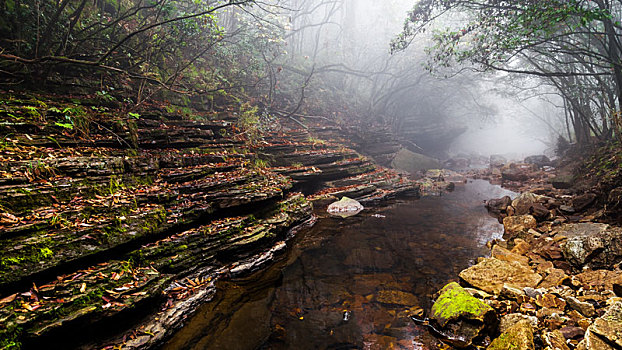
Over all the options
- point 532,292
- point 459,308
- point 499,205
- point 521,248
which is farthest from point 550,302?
point 499,205

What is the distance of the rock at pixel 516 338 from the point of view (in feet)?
10.3

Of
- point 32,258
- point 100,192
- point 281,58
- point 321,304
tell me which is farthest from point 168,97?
point 281,58

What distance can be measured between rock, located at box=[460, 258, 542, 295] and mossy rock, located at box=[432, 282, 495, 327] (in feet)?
2.50

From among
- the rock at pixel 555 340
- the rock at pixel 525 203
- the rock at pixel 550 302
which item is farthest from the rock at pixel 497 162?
the rock at pixel 555 340

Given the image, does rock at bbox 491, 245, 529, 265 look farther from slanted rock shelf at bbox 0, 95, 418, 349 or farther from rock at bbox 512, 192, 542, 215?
slanted rock shelf at bbox 0, 95, 418, 349

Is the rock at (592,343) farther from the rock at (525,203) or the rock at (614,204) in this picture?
the rock at (525,203)

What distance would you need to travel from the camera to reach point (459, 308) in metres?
3.90

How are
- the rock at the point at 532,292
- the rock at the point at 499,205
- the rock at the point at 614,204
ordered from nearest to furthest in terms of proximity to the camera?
the rock at the point at 532,292 → the rock at the point at 614,204 → the rock at the point at 499,205

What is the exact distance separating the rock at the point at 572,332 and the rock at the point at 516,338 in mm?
337

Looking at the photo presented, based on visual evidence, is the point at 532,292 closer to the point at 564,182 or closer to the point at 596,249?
the point at 596,249

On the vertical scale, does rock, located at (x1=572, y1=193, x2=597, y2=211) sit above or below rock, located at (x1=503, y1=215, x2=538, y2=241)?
above

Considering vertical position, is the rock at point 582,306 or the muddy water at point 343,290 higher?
the rock at point 582,306

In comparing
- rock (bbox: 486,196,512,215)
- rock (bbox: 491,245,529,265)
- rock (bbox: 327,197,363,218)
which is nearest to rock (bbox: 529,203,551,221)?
rock (bbox: 486,196,512,215)

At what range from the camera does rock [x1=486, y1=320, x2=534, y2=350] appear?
314 cm
